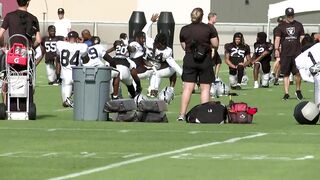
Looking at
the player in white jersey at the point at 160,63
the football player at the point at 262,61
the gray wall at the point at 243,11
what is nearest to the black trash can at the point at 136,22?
the football player at the point at 262,61

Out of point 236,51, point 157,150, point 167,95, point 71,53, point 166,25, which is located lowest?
point 157,150

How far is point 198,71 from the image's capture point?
2209cm

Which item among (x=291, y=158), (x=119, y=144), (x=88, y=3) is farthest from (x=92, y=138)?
(x=88, y=3)

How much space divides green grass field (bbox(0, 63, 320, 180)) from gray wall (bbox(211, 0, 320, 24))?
1750 inches

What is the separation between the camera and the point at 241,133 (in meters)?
18.9

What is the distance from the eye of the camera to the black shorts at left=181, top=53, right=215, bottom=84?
22.0 meters

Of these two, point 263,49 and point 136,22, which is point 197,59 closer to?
point 263,49

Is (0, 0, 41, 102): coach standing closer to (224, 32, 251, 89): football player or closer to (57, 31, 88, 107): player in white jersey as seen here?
(57, 31, 88, 107): player in white jersey

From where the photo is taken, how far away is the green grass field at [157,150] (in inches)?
517

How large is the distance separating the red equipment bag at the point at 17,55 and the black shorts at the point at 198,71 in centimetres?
291

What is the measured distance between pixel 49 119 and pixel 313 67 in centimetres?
A: 494

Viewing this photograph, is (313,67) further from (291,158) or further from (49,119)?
(291,158)

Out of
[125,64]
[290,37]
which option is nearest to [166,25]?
[290,37]

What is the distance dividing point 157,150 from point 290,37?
50.3 feet
